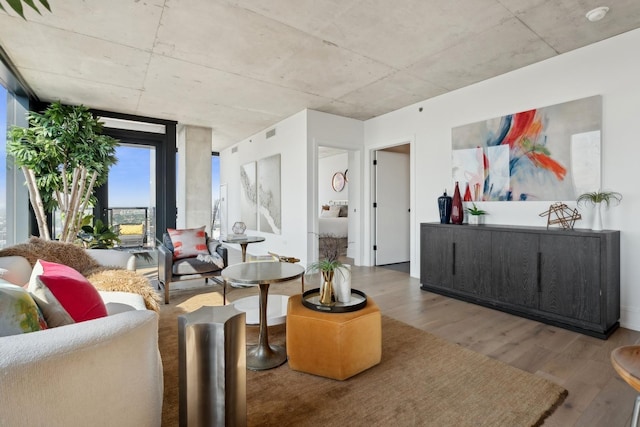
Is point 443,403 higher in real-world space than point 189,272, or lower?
lower

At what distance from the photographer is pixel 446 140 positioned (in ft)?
14.3

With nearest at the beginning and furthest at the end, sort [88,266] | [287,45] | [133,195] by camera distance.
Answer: [88,266]
[287,45]
[133,195]

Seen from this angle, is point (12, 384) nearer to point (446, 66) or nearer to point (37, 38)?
point (37, 38)

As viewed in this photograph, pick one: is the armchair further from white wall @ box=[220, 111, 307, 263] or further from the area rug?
white wall @ box=[220, 111, 307, 263]

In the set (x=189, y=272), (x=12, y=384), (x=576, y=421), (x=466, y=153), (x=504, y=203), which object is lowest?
(x=576, y=421)

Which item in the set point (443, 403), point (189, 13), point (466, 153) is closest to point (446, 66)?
point (466, 153)

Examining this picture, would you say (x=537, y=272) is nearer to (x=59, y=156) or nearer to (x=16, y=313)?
(x=16, y=313)

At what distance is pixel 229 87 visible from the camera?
4.21 meters

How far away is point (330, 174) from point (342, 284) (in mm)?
7722

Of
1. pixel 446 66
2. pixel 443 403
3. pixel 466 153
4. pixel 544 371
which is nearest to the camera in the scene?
pixel 443 403

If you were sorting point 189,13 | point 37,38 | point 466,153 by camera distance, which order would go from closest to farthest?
point 189,13 < point 37,38 < point 466,153

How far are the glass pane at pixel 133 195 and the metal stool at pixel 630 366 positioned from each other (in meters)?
6.05

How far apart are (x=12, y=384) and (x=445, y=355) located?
238cm

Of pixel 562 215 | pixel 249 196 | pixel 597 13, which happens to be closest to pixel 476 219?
pixel 562 215
